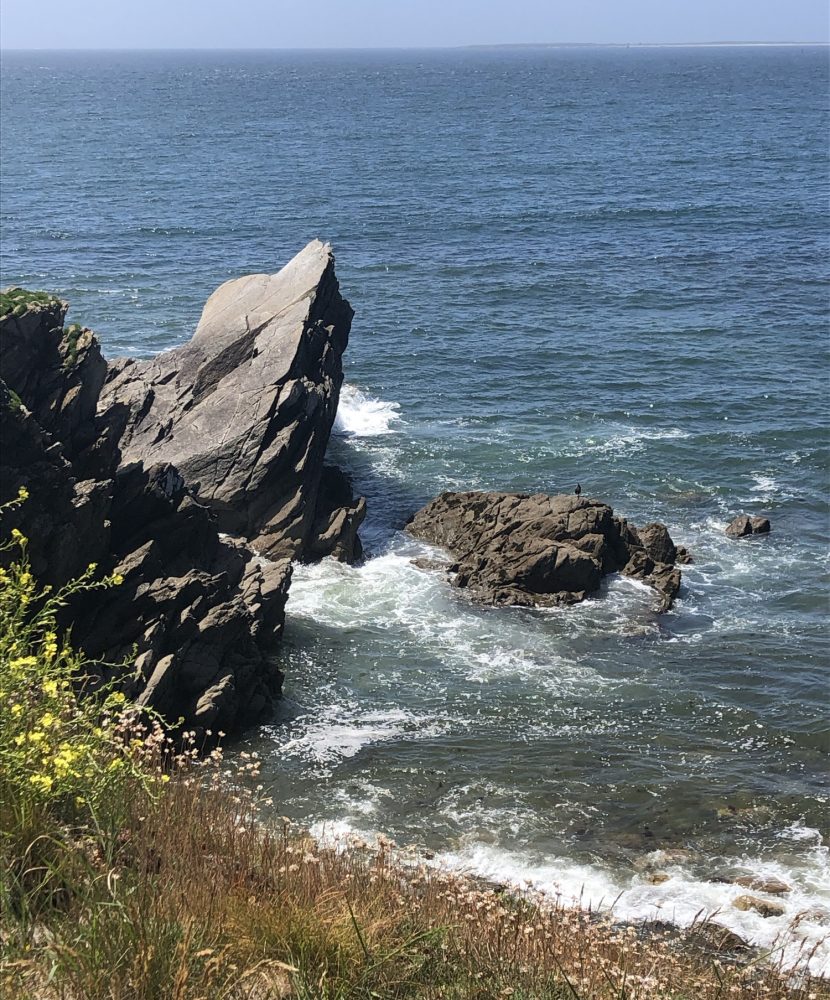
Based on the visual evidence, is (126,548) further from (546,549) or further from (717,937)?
(717,937)

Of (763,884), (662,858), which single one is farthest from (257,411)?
(763,884)

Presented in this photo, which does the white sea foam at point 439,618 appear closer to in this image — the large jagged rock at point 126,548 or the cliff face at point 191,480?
the cliff face at point 191,480

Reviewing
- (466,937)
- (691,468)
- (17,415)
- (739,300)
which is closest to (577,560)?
(691,468)

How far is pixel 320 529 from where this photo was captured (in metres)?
33.7

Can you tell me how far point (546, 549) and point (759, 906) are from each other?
13741 millimetres

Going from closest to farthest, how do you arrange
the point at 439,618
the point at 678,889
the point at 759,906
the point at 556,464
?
the point at 759,906
the point at 678,889
the point at 439,618
the point at 556,464

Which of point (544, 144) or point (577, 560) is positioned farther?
point (544, 144)

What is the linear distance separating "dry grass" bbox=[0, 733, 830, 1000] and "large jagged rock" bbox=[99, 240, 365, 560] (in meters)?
19.4

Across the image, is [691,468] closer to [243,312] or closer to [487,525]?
[487,525]

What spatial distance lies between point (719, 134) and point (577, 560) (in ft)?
347

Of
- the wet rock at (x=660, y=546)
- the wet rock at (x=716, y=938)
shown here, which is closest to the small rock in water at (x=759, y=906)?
the wet rock at (x=716, y=938)

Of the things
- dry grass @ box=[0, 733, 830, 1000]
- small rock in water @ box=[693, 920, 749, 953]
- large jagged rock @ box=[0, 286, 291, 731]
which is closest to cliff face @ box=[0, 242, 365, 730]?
large jagged rock @ box=[0, 286, 291, 731]

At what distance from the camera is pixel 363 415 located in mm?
44500

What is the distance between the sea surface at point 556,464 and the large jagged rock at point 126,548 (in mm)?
1568
